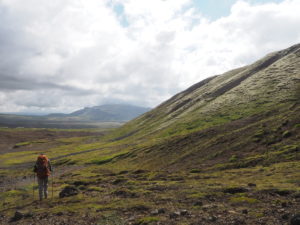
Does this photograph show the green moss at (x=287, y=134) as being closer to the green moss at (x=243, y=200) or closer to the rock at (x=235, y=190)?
the rock at (x=235, y=190)

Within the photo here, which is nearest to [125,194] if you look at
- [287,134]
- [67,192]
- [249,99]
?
[67,192]

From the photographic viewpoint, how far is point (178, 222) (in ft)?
48.8

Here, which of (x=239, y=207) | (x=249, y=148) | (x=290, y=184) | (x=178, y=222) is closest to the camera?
(x=178, y=222)

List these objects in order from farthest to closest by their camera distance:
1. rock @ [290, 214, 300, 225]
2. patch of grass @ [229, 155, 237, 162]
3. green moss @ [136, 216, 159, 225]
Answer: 1. patch of grass @ [229, 155, 237, 162]
2. green moss @ [136, 216, 159, 225]
3. rock @ [290, 214, 300, 225]

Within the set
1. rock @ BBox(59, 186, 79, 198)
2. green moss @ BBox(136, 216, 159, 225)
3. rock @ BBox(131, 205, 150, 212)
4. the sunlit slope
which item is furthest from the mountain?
green moss @ BBox(136, 216, 159, 225)

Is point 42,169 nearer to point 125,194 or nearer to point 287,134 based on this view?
point 125,194

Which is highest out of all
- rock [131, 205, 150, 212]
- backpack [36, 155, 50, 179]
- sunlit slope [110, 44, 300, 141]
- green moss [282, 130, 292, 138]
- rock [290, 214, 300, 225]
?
sunlit slope [110, 44, 300, 141]

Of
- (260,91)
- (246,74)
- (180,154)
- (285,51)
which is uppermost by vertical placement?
(285,51)

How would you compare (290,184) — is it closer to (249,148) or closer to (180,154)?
(249,148)

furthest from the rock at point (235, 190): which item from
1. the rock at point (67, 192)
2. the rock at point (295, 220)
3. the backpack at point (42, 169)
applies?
the backpack at point (42, 169)

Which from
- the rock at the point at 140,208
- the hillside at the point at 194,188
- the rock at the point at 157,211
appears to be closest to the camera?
the hillside at the point at 194,188

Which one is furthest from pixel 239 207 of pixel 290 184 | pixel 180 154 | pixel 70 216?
pixel 180 154

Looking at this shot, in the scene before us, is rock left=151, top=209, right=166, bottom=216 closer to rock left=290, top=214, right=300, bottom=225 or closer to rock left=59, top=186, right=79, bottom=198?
rock left=290, top=214, right=300, bottom=225

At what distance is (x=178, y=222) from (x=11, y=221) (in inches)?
551
